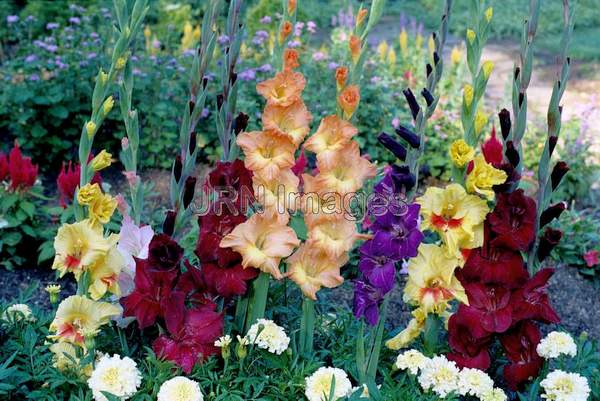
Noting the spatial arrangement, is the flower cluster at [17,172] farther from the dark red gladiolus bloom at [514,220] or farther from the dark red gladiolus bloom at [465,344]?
the dark red gladiolus bloom at [514,220]

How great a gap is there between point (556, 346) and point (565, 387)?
0.15 meters

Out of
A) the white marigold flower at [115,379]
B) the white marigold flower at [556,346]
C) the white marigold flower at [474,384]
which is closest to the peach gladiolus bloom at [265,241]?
the white marigold flower at [115,379]

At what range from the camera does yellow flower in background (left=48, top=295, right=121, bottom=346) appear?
2.45 m

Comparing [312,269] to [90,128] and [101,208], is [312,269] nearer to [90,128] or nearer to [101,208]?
[101,208]

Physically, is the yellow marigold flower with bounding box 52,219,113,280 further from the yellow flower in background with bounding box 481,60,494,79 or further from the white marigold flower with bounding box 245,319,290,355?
the yellow flower in background with bounding box 481,60,494,79

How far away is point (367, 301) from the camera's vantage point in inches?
97.4

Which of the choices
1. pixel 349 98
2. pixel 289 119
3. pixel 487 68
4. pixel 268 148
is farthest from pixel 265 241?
pixel 487 68

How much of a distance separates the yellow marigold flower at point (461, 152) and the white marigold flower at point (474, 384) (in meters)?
0.72

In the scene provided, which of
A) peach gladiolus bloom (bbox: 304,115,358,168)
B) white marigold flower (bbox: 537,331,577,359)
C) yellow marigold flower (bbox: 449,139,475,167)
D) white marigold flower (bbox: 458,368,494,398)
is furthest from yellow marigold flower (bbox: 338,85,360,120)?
white marigold flower (bbox: 537,331,577,359)

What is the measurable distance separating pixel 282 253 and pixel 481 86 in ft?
2.97

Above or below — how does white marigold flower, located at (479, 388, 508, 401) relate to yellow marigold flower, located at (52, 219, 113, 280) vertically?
below

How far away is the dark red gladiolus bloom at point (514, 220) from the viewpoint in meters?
2.52

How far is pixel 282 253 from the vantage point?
244cm

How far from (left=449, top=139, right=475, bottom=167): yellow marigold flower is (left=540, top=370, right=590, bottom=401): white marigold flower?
0.81 meters
